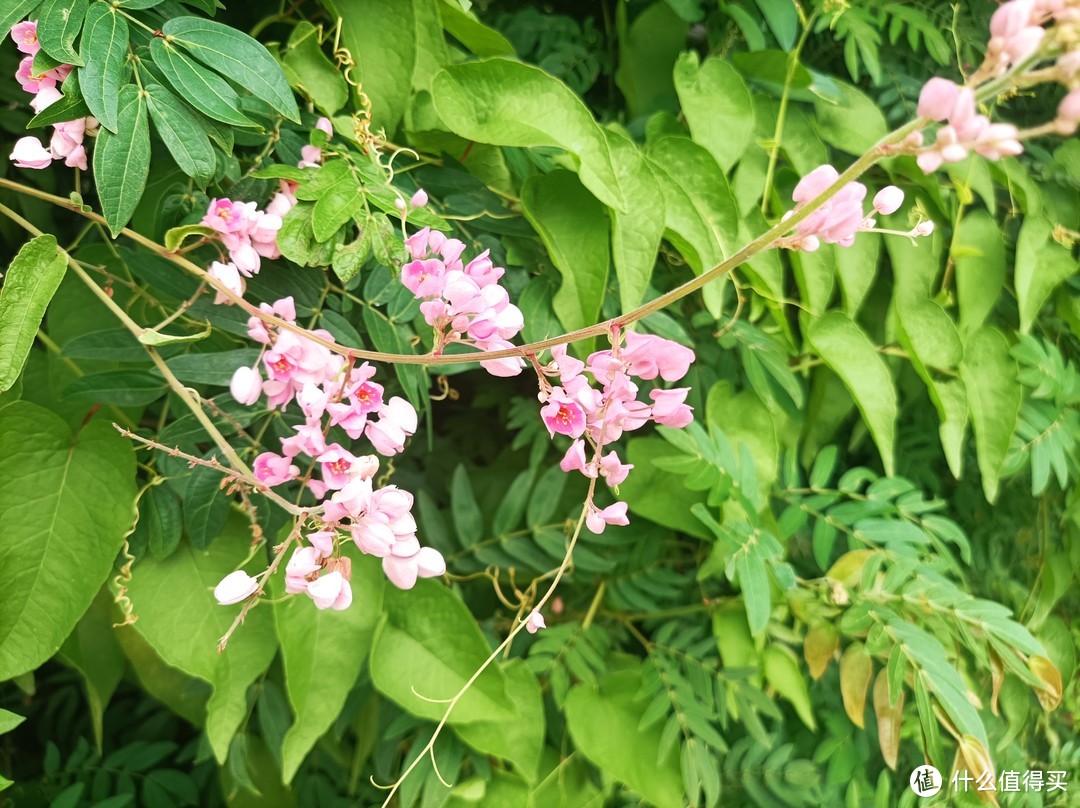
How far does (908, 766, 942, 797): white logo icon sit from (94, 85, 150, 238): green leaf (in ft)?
2.65

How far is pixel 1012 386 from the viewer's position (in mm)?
793

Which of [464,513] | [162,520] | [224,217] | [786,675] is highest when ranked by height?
[224,217]

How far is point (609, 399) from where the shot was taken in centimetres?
41

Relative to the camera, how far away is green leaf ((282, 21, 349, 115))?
0.58 m

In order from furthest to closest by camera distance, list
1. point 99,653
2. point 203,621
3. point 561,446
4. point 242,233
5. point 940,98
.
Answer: point 561,446 → point 99,653 → point 203,621 → point 242,233 → point 940,98

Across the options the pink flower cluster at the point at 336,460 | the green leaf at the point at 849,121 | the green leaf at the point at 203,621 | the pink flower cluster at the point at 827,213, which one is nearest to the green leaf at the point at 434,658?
the green leaf at the point at 203,621

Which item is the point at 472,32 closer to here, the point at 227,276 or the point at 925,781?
the point at 227,276

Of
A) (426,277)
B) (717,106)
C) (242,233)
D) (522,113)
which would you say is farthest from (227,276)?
(717,106)

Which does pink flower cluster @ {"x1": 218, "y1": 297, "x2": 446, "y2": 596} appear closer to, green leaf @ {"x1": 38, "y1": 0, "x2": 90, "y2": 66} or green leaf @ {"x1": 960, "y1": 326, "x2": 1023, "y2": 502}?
green leaf @ {"x1": 38, "y1": 0, "x2": 90, "y2": 66}

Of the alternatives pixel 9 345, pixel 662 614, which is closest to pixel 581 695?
pixel 662 614

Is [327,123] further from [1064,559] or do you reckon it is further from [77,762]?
[1064,559]

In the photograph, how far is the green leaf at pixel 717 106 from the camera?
2.30 ft

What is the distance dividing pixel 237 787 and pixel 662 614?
0.43 m

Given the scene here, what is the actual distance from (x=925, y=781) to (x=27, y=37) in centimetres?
92
